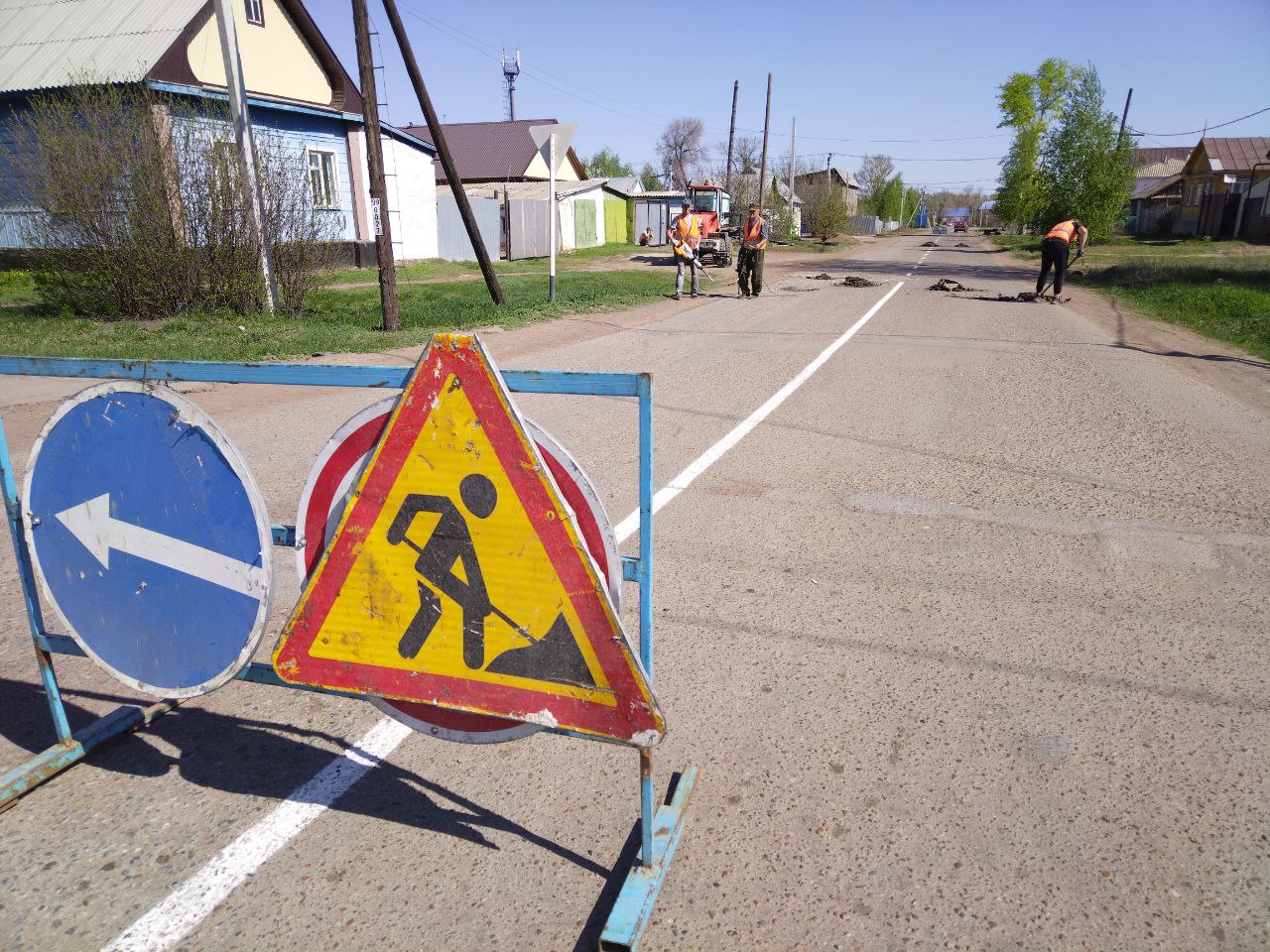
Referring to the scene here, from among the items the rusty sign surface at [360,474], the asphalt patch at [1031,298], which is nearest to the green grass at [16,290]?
the rusty sign surface at [360,474]

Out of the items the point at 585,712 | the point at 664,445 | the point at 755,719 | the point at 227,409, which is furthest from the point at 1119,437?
the point at 227,409

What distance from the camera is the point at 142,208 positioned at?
13.2 m

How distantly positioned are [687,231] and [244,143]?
9.29 metres

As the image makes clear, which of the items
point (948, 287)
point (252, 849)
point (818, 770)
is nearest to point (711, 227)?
point (948, 287)

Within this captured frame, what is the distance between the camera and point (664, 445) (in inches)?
274

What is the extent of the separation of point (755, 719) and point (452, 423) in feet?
5.49

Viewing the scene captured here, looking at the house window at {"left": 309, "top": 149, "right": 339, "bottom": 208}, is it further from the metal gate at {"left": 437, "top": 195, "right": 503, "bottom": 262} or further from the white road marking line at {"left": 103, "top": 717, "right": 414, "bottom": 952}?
the white road marking line at {"left": 103, "top": 717, "right": 414, "bottom": 952}

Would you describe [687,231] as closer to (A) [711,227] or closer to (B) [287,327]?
(B) [287,327]

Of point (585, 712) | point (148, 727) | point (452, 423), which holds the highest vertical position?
point (452, 423)

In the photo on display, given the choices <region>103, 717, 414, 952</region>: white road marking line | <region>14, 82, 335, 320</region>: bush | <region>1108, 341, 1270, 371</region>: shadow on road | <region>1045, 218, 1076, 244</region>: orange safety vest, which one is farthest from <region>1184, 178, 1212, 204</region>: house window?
<region>103, 717, 414, 952</region>: white road marking line

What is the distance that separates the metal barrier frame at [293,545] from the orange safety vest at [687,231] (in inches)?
685

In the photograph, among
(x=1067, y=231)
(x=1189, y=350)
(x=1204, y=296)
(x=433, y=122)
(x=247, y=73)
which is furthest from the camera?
(x=247, y=73)

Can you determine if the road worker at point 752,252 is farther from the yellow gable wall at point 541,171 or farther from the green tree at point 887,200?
the green tree at point 887,200

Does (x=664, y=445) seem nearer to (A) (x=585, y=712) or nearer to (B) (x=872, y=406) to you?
(B) (x=872, y=406)
